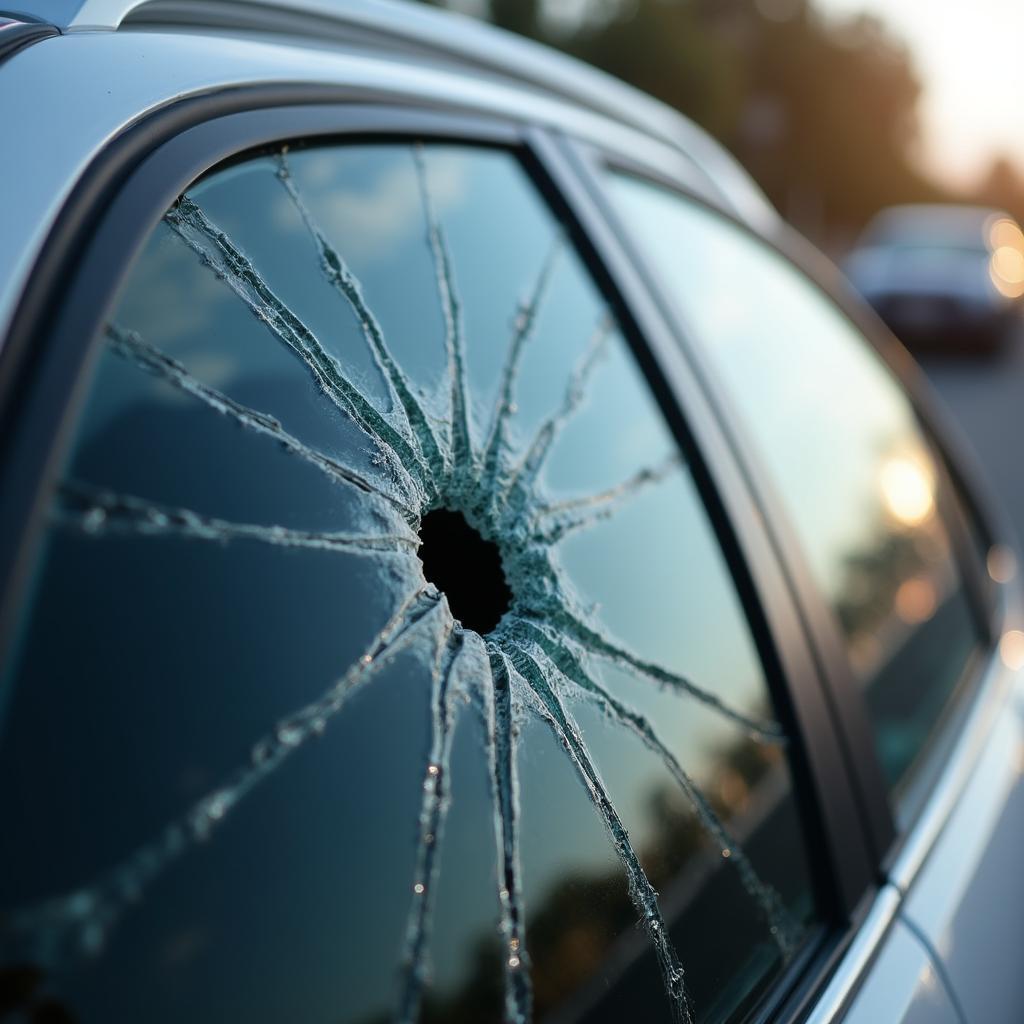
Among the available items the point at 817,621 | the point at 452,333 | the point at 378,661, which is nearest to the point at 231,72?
the point at 452,333

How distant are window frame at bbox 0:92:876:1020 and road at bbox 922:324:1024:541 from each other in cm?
592

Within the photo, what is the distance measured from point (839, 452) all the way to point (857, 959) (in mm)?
1038

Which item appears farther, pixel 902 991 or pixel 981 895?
pixel 981 895

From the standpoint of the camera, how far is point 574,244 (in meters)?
1.48

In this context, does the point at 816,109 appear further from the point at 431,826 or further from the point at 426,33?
the point at 431,826

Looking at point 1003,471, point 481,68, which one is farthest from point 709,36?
point 481,68

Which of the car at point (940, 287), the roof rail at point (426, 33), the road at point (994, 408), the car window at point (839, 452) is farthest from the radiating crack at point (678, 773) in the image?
the car at point (940, 287)

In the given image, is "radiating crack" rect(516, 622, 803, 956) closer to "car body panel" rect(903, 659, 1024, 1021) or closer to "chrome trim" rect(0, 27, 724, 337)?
"car body panel" rect(903, 659, 1024, 1021)

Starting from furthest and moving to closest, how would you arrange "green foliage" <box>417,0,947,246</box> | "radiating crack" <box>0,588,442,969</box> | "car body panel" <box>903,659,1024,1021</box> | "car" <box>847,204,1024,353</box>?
"green foliage" <box>417,0,947,246</box>, "car" <box>847,204,1024,353</box>, "car body panel" <box>903,659,1024,1021</box>, "radiating crack" <box>0,588,442,969</box>

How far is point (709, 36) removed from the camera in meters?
29.7

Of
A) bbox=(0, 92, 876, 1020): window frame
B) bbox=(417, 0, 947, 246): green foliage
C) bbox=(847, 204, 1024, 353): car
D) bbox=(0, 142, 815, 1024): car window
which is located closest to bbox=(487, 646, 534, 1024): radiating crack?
bbox=(0, 142, 815, 1024): car window

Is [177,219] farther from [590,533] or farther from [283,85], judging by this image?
[590,533]

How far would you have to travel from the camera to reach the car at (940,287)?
14391 mm

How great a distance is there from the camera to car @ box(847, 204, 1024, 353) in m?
14.4
